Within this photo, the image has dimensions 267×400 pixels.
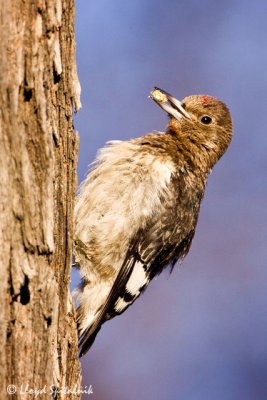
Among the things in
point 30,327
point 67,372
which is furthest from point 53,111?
point 67,372

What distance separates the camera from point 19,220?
2559 mm

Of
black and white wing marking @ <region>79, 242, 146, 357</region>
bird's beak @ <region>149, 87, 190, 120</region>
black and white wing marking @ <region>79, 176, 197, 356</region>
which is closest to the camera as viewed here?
black and white wing marking @ <region>79, 242, 146, 357</region>

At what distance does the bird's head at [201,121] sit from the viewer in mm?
5617

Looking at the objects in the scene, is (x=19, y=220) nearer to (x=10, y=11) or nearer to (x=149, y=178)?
(x=10, y=11)

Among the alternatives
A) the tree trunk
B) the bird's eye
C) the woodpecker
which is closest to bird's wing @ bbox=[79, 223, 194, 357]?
the woodpecker

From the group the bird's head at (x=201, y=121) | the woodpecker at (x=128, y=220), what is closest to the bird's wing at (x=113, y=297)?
the woodpecker at (x=128, y=220)

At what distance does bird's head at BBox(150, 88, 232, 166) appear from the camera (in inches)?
221

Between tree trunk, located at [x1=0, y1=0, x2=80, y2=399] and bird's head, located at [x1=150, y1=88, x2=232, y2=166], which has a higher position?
bird's head, located at [x1=150, y1=88, x2=232, y2=166]

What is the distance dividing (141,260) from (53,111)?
6.97 feet

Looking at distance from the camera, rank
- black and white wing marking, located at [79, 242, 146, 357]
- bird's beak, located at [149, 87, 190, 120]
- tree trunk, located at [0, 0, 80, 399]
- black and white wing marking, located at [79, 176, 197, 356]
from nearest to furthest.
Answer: tree trunk, located at [0, 0, 80, 399] → black and white wing marking, located at [79, 242, 146, 357] → black and white wing marking, located at [79, 176, 197, 356] → bird's beak, located at [149, 87, 190, 120]

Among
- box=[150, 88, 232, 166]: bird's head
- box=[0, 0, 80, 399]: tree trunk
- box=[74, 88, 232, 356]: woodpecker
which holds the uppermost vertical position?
box=[150, 88, 232, 166]: bird's head

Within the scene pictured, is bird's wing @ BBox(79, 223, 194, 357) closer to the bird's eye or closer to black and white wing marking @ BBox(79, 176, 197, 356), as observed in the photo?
black and white wing marking @ BBox(79, 176, 197, 356)

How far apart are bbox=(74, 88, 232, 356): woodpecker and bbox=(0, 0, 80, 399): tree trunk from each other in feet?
5.22

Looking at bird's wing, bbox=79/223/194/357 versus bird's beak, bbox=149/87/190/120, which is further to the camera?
bird's beak, bbox=149/87/190/120
